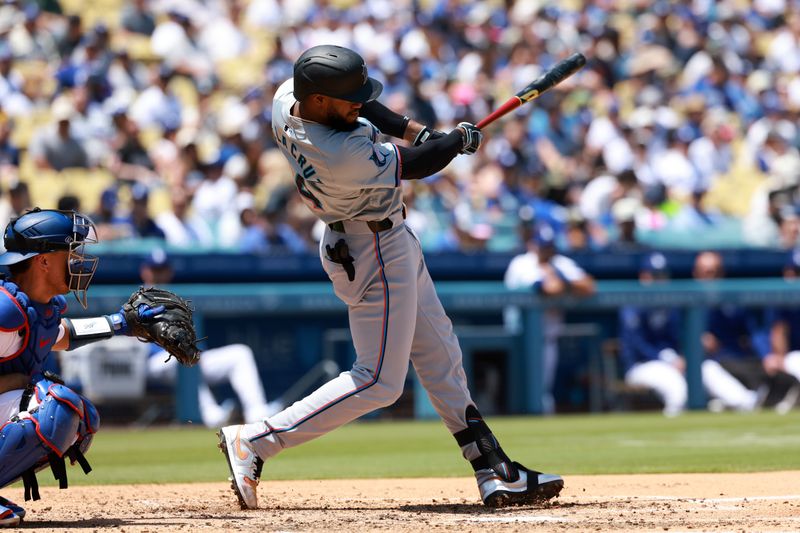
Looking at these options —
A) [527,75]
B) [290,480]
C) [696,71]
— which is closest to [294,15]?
[527,75]

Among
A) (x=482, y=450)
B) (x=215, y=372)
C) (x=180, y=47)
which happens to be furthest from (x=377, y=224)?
(x=180, y=47)

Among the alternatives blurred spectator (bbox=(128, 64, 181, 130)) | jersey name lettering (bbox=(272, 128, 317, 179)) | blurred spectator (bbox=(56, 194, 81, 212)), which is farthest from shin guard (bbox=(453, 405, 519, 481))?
blurred spectator (bbox=(128, 64, 181, 130))

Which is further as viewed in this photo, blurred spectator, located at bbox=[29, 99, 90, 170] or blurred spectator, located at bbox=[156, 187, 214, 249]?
blurred spectator, located at bbox=[29, 99, 90, 170]

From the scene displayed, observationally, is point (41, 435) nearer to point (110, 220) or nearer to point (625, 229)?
Answer: point (110, 220)

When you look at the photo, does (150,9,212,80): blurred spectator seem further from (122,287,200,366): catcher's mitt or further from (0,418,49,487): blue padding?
(0,418,49,487): blue padding

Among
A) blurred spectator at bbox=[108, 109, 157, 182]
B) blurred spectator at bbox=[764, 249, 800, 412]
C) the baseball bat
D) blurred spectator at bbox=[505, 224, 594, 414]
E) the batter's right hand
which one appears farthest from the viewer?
blurred spectator at bbox=[108, 109, 157, 182]

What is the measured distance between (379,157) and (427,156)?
19cm

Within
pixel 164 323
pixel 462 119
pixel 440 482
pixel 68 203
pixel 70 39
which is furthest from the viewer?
pixel 462 119

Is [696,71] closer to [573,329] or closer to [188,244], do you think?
[573,329]

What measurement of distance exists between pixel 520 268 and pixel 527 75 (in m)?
4.79

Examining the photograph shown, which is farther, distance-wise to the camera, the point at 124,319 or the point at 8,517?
the point at 124,319

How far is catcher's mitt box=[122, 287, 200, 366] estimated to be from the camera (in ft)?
14.6

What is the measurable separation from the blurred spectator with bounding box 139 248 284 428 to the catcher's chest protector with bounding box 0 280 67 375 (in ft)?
19.6

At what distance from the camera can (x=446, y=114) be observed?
14.6 meters
